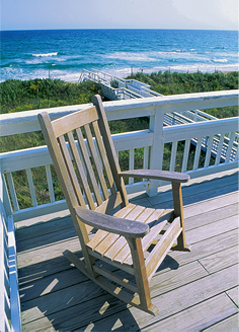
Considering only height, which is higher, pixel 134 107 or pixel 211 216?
pixel 134 107

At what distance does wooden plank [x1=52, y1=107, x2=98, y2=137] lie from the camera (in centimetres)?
124

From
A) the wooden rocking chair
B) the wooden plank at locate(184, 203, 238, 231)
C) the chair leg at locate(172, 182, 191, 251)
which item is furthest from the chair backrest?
the wooden plank at locate(184, 203, 238, 231)

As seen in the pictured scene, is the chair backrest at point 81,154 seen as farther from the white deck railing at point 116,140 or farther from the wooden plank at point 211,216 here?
the wooden plank at point 211,216

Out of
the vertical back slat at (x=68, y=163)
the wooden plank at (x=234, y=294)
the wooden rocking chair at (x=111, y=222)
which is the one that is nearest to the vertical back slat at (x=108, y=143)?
the wooden rocking chair at (x=111, y=222)

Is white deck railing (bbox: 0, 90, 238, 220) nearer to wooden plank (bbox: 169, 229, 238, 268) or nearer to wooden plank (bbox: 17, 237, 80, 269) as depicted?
wooden plank (bbox: 17, 237, 80, 269)

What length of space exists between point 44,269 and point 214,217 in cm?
139

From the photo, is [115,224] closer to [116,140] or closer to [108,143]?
[108,143]

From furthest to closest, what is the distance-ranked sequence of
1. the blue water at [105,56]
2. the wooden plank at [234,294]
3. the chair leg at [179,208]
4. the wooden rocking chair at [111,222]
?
the blue water at [105,56] < the chair leg at [179,208] < the wooden plank at [234,294] < the wooden rocking chair at [111,222]

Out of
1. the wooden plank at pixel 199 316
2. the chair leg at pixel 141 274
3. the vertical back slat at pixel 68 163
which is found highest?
the vertical back slat at pixel 68 163

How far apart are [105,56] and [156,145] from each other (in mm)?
31409

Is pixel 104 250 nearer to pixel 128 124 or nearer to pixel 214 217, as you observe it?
pixel 214 217

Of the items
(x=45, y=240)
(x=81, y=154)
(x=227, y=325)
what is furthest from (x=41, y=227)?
(x=227, y=325)

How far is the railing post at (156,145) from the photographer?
1902 mm

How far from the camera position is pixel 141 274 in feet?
3.58
